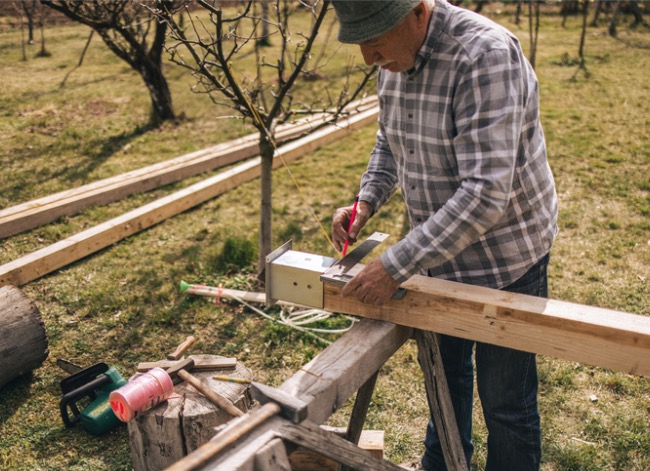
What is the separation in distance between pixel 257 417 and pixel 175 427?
1.30m

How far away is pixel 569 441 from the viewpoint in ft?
12.0

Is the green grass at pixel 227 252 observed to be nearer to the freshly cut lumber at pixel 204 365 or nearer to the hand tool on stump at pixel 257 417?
the freshly cut lumber at pixel 204 365

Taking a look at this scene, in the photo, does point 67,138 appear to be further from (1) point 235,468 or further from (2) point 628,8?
(2) point 628,8

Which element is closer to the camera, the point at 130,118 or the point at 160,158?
the point at 160,158

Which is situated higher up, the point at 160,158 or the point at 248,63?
the point at 248,63

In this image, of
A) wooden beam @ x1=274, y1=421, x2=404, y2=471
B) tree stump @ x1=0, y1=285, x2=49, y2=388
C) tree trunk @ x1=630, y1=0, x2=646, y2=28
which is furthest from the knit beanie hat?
tree trunk @ x1=630, y1=0, x2=646, y2=28

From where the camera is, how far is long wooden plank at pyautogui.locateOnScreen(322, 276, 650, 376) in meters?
2.10

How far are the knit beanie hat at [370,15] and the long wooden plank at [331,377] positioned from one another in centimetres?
114

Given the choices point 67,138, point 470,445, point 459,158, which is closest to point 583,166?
point 470,445

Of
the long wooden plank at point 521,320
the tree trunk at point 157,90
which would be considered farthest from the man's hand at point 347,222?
the tree trunk at point 157,90

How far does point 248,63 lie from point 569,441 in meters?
11.2

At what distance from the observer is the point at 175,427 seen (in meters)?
2.95

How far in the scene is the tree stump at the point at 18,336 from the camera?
12.9 ft

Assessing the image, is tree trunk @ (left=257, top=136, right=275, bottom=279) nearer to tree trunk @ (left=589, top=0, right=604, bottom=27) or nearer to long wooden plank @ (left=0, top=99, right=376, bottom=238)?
long wooden plank @ (left=0, top=99, right=376, bottom=238)
